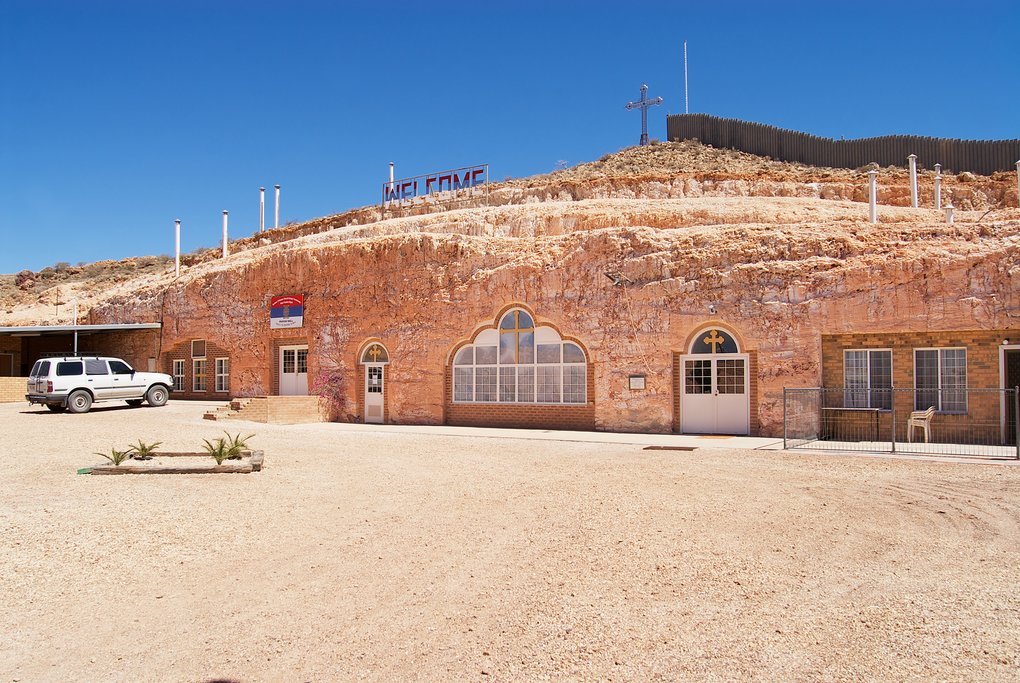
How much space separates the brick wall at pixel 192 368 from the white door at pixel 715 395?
17415mm

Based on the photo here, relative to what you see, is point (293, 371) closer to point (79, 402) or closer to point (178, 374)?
point (79, 402)

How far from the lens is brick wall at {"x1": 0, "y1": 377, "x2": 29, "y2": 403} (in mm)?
27859

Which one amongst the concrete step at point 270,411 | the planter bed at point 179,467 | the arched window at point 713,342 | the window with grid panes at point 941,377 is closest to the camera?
the planter bed at point 179,467

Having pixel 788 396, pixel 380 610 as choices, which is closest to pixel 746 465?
pixel 788 396

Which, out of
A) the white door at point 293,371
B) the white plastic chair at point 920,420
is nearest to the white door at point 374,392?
the white door at point 293,371

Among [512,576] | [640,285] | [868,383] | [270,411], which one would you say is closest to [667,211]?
[640,285]

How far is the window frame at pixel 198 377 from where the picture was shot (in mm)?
29234

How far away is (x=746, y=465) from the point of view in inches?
507

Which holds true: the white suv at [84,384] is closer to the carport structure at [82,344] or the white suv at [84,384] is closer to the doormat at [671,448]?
the carport structure at [82,344]

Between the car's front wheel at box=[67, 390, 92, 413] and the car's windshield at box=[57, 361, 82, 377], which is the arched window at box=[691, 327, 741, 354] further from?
the car's windshield at box=[57, 361, 82, 377]

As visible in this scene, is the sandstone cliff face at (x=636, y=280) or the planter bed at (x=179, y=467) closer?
the planter bed at (x=179, y=467)

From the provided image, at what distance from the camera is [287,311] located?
Answer: 25.8 m

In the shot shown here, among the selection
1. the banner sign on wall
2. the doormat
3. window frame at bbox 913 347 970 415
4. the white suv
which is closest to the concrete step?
the banner sign on wall

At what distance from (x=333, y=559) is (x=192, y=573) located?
1298 mm
